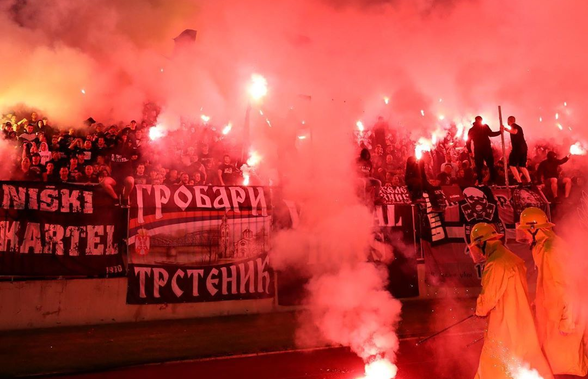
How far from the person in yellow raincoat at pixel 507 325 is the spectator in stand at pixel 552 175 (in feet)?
28.1

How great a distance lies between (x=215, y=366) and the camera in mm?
5969

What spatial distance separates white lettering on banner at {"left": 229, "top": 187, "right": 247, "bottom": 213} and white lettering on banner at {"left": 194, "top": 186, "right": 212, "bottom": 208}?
0.48 metres

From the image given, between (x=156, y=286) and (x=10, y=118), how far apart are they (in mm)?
5610

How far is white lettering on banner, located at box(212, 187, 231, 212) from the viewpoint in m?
8.92

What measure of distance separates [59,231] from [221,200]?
2805 millimetres

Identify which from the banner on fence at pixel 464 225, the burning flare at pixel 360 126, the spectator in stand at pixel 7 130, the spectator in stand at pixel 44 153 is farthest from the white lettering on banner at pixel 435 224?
the spectator in stand at pixel 7 130

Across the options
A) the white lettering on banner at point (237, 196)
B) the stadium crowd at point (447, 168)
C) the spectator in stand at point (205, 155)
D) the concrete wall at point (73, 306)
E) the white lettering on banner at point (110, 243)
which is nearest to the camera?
the concrete wall at point (73, 306)

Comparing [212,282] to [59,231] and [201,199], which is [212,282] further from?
[59,231]

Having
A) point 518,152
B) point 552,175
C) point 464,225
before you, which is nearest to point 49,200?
point 464,225

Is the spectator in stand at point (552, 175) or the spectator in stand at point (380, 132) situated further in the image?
the spectator in stand at point (380, 132)

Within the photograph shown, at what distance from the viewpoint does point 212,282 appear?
8648mm

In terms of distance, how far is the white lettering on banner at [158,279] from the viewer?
8289 millimetres

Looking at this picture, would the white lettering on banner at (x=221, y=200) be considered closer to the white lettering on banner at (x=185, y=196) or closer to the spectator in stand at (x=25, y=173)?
the white lettering on banner at (x=185, y=196)

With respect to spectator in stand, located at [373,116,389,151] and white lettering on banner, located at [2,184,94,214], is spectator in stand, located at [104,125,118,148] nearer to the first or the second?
white lettering on banner, located at [2,184,94,214]
